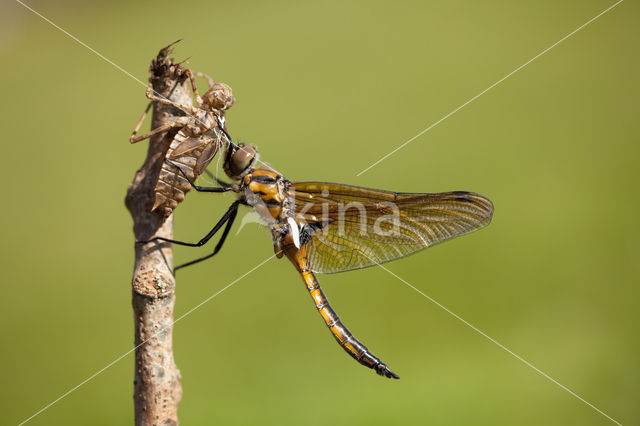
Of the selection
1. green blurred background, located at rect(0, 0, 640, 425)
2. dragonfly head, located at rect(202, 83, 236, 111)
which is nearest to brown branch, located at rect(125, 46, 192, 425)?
dragonfly head, located at rect(202, 83, 236, 111)

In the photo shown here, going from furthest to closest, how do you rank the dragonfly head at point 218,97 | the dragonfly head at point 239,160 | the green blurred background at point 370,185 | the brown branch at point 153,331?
the green blurred background at point 370,185 → the dragonfly head at point 239,160 → the dragonfly head at point 218,97 → the brown branch at point 153,331

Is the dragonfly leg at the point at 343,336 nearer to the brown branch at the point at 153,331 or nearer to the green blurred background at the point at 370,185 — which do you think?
the green blurred background at the point at 370,185

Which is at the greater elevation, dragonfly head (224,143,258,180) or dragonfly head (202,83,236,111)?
dragonfly head (202,83,236,111)

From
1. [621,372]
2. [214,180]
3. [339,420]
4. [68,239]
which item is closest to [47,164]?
[68,239]

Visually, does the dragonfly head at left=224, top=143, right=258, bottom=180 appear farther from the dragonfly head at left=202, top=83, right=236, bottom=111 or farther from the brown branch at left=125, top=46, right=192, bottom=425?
the brown branch at left=125, top=46, right=192, bottom=425

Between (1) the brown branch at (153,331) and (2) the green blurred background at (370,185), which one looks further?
(2) the green blurred background at (370,185)

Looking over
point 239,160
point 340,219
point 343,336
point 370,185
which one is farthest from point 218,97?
point 370,185

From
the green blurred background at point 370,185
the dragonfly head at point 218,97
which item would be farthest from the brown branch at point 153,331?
the green blurred background at point 370,185
